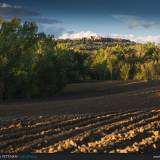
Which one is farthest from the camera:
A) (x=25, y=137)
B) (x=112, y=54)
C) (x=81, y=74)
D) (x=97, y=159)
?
(x=112, y=54)

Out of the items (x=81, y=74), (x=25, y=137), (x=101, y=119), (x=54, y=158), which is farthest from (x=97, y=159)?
(x=81, y=74)

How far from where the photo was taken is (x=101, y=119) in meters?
19.2

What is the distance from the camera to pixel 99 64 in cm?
7812

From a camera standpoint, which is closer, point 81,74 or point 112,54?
point 81,74

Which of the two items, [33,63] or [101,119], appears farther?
[33,63]

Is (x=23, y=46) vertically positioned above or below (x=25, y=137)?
above

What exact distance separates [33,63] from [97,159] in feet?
113

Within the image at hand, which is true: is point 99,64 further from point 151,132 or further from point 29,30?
point 151,132

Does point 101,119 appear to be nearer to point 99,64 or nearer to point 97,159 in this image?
point 97,159

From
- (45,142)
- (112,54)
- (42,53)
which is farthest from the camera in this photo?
(112,54)

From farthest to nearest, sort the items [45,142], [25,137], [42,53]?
[42,53] < [25,137] < [45,142]

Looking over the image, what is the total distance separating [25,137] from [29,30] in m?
26.1

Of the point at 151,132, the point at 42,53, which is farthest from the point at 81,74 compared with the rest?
the point at 151,132

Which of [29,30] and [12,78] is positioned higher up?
[29,30]
